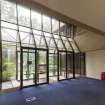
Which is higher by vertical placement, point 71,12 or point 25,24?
point 25,24

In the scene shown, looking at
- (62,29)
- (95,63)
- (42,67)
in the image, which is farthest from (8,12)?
(95,63)

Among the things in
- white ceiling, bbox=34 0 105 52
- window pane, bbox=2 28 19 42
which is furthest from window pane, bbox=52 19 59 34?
white ceiling, bbox=34 0 105 52

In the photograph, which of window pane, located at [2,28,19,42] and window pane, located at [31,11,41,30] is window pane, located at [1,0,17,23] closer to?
window pane, located at [2,28,19,42]


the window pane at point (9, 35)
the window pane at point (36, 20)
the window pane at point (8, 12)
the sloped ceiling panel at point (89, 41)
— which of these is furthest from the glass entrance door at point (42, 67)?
the sloped ceiling panel at point (89, 41)

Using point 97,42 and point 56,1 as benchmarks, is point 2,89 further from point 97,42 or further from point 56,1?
point 97,42

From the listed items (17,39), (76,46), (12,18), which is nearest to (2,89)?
(17,39)

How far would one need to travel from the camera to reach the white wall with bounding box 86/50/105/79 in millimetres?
9961

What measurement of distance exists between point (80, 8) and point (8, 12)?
678 centimetres

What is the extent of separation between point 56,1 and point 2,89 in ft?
20.6

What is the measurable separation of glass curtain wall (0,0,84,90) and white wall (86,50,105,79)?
163 cm

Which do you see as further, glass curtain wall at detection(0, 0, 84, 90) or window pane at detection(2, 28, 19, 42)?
glass curtain wall at detection(0, 0, 84, 90)

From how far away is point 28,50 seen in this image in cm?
806

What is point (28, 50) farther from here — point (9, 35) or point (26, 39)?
point (9, 35)

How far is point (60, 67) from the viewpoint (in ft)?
34.4
